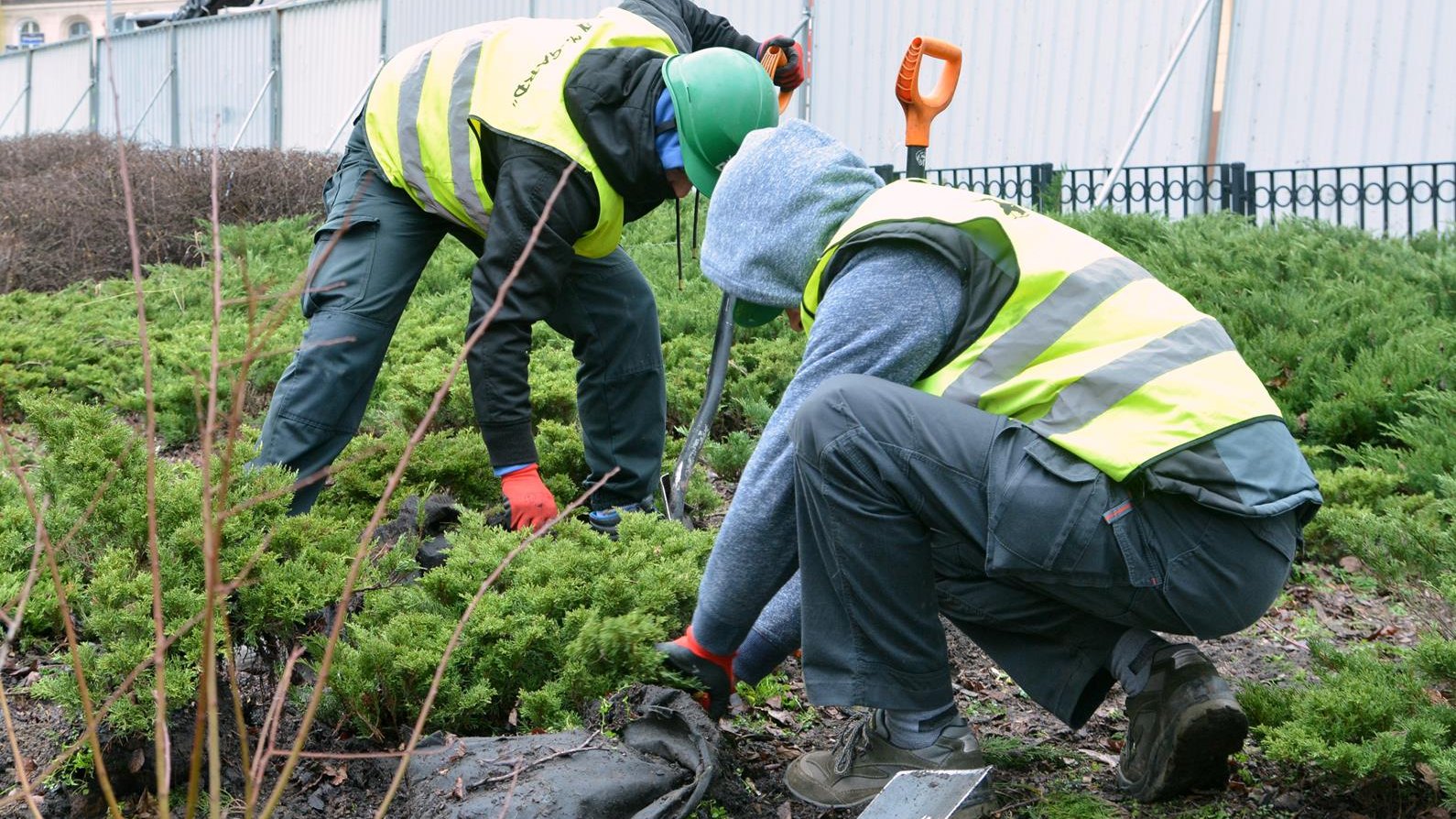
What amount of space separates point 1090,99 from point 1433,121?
89.2 inches

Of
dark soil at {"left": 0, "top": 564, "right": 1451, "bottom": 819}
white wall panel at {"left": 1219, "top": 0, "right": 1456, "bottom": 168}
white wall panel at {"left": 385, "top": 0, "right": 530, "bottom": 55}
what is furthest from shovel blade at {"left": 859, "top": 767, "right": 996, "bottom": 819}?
white wall panel at {"left": 385, "top": 0, "right": 530, "bottom": 55}

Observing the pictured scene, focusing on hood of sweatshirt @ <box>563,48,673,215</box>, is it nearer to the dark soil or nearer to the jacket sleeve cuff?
the jacket sleeve cuff

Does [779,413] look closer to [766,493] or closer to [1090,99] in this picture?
[766,493]

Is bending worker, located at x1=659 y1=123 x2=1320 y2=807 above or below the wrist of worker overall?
above

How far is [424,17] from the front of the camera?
15.1m

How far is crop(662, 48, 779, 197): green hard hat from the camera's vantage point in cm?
316

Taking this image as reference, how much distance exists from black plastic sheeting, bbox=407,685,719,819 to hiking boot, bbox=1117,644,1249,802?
82cm

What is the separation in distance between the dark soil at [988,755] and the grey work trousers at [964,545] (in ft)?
0.92

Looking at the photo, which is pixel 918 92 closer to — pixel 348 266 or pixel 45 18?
pixel 348 266

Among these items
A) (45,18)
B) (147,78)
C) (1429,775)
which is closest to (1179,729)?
(1429,775)

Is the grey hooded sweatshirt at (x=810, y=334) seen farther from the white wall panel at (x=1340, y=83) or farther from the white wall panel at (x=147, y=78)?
the white wall panel at (x=147, y=78)

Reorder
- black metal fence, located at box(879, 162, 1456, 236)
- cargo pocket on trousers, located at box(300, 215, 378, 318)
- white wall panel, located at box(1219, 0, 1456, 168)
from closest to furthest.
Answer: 1. cargo pocket on trousers, located at box(300, 215, 378, 318)
2. black metal fence, located at box(879, 162, 1456, 236)
3. white wall panel, located at box(1219, 0, 1456, 168)

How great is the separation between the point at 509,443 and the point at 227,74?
1748cm

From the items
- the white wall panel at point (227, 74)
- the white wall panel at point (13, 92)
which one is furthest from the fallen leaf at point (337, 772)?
the white wall panel at point (13, 92)
